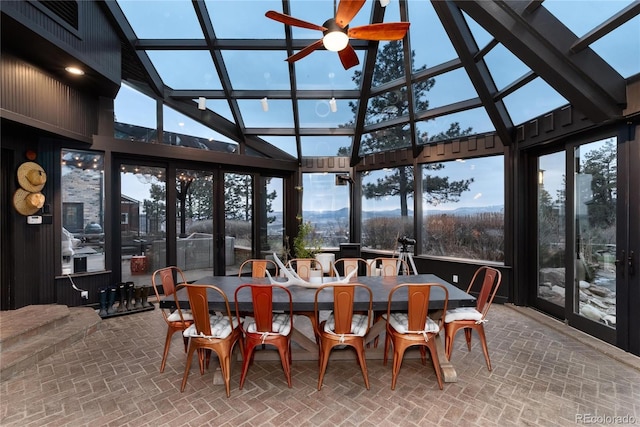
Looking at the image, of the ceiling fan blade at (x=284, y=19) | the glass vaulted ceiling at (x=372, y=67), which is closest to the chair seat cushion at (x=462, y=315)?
the glass vaulted ceiling at (x=372, y=67)

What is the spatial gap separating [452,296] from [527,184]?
3.20 metres

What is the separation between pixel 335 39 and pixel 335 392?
121 inches

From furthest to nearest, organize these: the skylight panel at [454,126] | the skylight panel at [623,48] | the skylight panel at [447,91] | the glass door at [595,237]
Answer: the skylight panel at [454,126] → the skylight panel at [447,91] → the glass door at [595,237] → the skylight panel at [623,48]

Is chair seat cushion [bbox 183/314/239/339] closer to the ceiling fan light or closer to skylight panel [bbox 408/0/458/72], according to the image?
the ceiling fan light

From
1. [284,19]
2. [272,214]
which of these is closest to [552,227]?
[284,19]

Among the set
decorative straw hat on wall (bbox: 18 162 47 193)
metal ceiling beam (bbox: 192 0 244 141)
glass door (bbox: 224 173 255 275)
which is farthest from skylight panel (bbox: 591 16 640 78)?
decorative straw hat on wall (bbox: 18 162 47 193)

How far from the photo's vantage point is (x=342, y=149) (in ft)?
22.4

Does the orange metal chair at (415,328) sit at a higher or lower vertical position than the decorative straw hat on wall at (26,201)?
lower

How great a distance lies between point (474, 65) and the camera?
4227 millimetres

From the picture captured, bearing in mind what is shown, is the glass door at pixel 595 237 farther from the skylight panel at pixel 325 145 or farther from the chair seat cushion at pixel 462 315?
the skylight panel at pixel 325 145

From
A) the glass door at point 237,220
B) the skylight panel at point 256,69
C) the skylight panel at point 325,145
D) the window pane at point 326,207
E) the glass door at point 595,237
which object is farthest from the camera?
the window pane at point 326,207

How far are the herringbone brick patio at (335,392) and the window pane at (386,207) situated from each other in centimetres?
328

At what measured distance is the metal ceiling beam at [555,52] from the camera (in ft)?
10.0

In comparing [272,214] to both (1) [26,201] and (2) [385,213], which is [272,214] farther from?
(1) [26,201]
